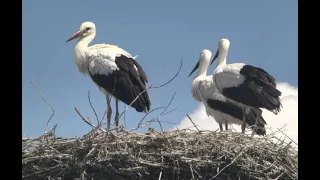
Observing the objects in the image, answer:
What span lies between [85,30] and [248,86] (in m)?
2.29

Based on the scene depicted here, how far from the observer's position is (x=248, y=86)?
6.21 meters

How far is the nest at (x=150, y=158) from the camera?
3.81 m

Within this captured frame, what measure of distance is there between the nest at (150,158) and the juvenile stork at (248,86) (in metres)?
2.04

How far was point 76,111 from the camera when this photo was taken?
3.82 m

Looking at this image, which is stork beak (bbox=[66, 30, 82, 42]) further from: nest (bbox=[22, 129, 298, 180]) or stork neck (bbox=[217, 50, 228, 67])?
nest (bbox=[22, 129, 298, 180])

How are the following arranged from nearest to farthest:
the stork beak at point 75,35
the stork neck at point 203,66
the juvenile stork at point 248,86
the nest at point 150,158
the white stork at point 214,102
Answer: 1. the nest at point 150,158
2. the juvenile stork at point 248,86
3. the stork beak at point 75,35
4. the white stork at point 214,102
5. the stork neck at point 203,66

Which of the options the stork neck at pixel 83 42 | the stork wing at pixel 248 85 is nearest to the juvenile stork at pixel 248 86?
the stork wing at pixel 248 85

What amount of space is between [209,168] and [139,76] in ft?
8.39

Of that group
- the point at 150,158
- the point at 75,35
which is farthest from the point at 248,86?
the point at 150,158

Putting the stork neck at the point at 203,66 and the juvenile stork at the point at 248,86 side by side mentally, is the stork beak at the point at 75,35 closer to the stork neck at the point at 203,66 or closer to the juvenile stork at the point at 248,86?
the juvenile stork at the point at 248,86

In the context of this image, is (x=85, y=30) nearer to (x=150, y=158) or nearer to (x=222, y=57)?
(x=222, y=57)

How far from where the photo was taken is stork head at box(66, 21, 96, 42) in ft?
22.6
